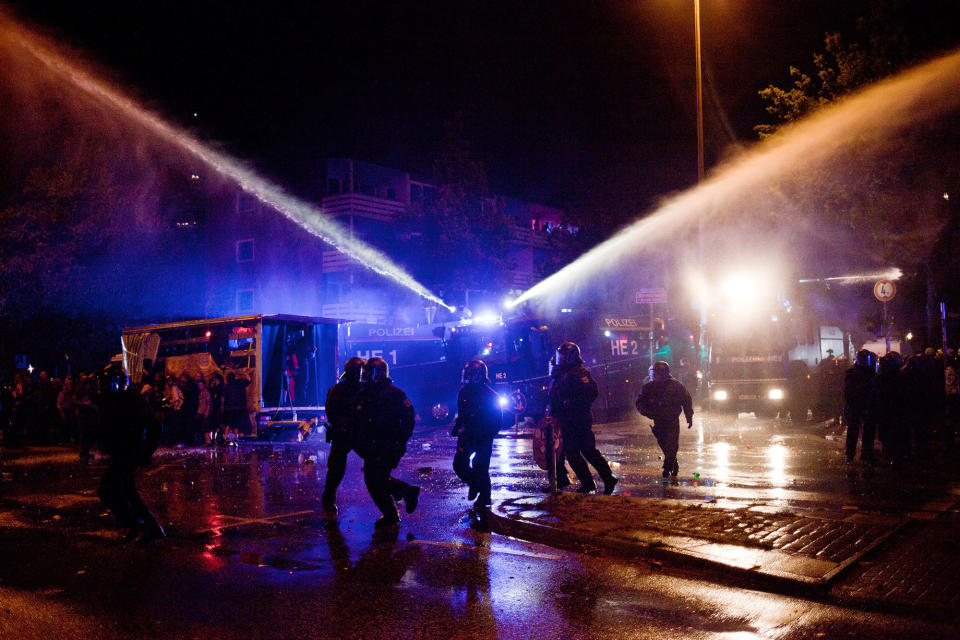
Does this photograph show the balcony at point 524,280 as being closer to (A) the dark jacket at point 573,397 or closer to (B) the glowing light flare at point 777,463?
(B) the glowing light flare at point 777,463

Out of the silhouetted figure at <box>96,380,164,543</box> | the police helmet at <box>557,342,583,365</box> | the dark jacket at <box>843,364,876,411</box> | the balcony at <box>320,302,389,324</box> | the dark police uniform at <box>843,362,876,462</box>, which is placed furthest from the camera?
the balcony at <box>320,302,389,324</box>

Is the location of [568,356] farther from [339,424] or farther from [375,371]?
A: [339,424]

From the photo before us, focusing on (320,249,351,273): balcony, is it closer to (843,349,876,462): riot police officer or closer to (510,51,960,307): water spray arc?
(510,51,960,307): water spray arc

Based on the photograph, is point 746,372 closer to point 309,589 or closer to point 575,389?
point 575,389

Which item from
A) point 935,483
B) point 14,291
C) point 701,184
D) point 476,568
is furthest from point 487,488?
point 14,291

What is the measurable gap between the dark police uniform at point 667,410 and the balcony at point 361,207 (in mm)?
23875

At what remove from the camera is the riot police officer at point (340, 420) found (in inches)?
345

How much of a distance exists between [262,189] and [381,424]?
106ft

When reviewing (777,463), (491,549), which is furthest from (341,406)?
(777,463)

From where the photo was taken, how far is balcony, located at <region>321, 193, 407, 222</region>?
34.2 metres

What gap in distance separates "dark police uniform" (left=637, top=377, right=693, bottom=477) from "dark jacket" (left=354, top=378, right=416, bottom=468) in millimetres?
4212

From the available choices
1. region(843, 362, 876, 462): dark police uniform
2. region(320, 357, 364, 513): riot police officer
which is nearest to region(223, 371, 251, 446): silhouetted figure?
region(320, 357, 364, 513): riot police officer

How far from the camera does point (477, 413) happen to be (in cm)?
903

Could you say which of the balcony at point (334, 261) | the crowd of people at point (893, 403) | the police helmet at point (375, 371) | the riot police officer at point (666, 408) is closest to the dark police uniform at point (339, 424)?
the police helmet at point (375, 371)
